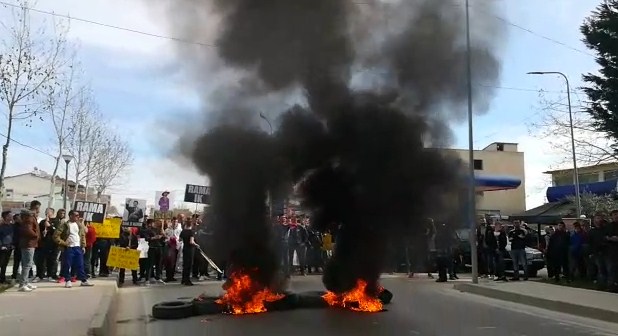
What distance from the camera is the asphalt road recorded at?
786 centimetres

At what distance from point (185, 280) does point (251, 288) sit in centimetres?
486

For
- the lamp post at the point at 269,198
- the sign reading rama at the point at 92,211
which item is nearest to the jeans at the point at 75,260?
the sign reading rama at the point at 92,211

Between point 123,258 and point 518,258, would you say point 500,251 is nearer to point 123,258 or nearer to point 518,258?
point 518,258

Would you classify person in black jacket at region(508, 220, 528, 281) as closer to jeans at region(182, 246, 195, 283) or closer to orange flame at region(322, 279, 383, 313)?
orange flame at region(322, 279, 383, 313)

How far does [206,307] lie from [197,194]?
3348 mm

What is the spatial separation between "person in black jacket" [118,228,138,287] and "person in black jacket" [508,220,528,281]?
30.0 ft

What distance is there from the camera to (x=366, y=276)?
9.62m

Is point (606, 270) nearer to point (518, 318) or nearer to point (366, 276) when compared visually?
point (518, 318)

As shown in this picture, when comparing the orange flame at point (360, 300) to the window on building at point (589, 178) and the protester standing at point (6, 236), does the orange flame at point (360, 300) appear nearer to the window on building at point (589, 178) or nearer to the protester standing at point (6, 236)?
the protester standing at point (6, 236)

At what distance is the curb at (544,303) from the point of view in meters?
9.41

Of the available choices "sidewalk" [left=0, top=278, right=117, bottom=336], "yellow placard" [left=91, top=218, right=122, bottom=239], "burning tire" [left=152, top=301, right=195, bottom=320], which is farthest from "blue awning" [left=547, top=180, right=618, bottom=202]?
"sidewalk" [left=0, top=278, right=117, bottom=336]

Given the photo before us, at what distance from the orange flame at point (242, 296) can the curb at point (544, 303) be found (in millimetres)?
5189

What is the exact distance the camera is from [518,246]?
14.6 m

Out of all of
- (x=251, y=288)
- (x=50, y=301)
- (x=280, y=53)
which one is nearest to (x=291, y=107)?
(x=280, y=53)
